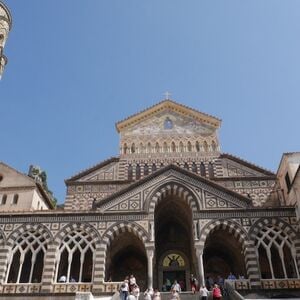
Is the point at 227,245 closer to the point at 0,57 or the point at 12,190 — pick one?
the point at 12,190

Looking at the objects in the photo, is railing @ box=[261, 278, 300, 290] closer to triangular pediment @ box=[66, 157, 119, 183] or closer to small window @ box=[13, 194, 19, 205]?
triangular pediment @ box=[66, 157, 119, 183]

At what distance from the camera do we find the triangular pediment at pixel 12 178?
83.1 feet

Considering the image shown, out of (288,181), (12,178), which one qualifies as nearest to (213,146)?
(288,181)

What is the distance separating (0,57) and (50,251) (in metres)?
17.4

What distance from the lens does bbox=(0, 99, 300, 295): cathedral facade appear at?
62.9 ft

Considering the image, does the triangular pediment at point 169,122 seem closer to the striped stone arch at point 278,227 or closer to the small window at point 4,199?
the small window at point 4,199

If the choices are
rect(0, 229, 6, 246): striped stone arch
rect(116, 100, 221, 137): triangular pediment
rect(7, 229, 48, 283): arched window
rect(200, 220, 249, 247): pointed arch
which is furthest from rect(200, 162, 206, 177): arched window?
rect(0, 229, 6, 246): striped stone arch

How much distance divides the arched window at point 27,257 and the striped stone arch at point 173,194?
6.49 metres

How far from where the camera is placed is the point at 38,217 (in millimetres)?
21031

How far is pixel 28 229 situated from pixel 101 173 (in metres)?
9.25

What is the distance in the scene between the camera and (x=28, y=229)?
67.8 feet

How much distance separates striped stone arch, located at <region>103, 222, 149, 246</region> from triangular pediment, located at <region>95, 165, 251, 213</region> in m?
0.93

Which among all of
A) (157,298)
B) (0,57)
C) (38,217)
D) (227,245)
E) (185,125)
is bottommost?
(157,298)

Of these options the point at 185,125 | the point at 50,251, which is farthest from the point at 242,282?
the point at 185,125
